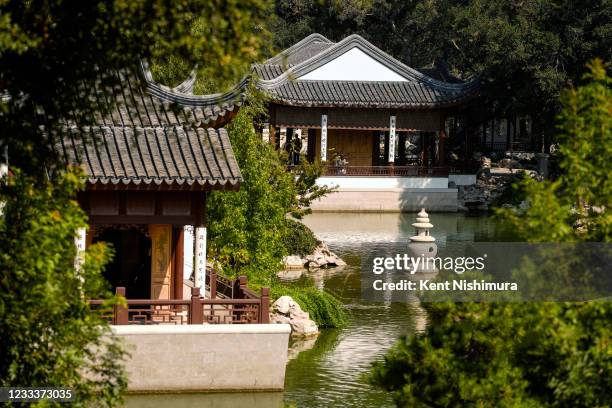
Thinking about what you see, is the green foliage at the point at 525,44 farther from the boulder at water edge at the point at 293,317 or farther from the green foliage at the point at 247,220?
the boulder at water edge at the point at 293,317

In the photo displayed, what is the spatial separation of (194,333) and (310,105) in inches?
1044

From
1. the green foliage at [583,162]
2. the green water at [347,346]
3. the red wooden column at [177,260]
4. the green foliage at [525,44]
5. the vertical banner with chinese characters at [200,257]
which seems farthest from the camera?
the green foliage at [525,44]

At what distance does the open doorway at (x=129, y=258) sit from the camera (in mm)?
18719

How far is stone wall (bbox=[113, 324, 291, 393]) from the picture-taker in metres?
15.9

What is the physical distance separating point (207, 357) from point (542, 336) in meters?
8.55

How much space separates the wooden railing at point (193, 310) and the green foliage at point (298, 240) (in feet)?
36.5

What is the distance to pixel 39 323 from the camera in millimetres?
8086

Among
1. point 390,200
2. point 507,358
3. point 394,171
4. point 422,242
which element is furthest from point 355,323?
point 394,171

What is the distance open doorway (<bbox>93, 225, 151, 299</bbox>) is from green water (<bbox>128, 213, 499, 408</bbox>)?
2.54 metres

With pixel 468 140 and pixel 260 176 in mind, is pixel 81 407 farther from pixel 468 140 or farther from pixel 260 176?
pixel 468 140

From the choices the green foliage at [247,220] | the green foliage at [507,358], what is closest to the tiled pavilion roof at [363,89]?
the green foliage at [247,220]

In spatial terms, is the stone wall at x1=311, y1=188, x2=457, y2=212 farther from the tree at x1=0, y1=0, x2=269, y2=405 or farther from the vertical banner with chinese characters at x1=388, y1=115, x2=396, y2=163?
the tree at x1=0, y1=0, x2=269, y2=405

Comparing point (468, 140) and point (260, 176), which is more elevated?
point (468, 140)

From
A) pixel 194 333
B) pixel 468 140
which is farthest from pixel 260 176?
pixel 468 140
